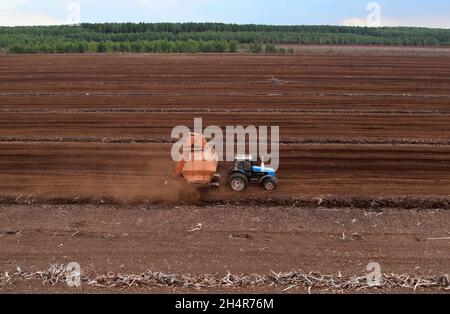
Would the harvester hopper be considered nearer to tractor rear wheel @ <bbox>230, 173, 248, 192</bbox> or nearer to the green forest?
tractor rear wheel @ <bbox>230, 173, 248, 192</bbox>

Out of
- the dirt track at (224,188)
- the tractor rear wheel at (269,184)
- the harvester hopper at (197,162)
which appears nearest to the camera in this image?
the dirt track at (224,188)

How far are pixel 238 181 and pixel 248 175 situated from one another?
1.27ft

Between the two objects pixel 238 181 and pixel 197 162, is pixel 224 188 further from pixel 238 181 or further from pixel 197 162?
pixel 197 162

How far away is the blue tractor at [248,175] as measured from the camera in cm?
1191

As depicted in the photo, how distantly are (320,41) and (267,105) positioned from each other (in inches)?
3267

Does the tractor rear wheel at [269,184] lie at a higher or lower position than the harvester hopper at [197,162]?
lower

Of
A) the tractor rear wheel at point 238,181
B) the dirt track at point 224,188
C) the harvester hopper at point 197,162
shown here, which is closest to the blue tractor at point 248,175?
the tractor rear wheel at point 238,181

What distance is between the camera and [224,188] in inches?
484

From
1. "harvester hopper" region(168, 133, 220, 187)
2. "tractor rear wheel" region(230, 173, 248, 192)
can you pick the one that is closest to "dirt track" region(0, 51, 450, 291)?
"tractor rear wheel" region(230, 173, 248, 192)

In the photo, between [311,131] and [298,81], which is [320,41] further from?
[311,131]

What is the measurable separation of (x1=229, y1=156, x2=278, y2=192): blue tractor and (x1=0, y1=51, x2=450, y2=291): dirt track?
0.30 meters

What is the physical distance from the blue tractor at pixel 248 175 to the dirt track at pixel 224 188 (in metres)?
0.30

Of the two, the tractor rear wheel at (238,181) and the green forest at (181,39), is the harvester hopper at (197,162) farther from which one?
the green forest at (181,39)

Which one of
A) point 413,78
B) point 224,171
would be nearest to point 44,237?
point 224,171
